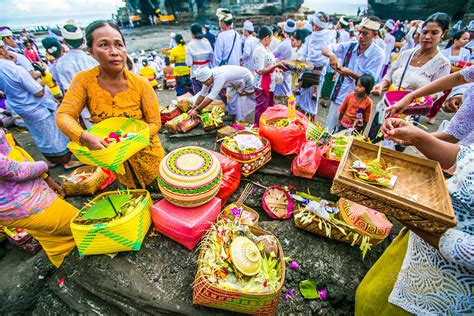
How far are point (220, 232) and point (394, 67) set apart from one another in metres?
4.27

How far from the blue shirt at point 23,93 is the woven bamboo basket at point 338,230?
4904 mm

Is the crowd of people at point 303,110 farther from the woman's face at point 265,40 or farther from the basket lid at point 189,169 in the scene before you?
the basket lid at point 189,169

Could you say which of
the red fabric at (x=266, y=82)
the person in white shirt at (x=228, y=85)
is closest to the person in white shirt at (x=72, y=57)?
the person in white shirt at (x=228, y=85)

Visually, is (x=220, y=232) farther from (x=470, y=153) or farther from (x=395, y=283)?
A: (x=470, y=153)

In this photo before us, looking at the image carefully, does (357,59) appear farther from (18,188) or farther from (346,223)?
(18,188)

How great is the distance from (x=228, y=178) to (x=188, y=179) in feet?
2.92

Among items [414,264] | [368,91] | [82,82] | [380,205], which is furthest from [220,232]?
[368,91]

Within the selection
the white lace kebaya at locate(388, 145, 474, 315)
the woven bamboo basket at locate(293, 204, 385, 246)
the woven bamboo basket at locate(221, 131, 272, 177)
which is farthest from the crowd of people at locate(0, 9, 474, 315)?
the woven bamboo basket at locate(221, 131, 272, 177)

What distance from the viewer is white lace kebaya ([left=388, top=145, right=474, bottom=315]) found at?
112 cm

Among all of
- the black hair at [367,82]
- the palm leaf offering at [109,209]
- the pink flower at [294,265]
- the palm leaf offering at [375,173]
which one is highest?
the black hair at [367,82]

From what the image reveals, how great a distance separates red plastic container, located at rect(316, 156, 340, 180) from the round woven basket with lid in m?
1.64

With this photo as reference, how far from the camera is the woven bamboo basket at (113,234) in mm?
1900

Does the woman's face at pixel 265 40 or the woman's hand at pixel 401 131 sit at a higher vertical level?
the woman's face at pixel 265 40

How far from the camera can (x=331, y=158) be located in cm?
307
